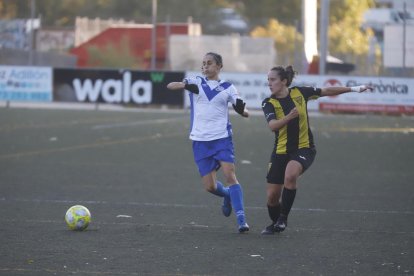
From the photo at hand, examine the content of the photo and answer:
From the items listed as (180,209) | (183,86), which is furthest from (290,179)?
(180,209)

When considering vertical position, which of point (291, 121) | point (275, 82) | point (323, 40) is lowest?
point (291, 121)

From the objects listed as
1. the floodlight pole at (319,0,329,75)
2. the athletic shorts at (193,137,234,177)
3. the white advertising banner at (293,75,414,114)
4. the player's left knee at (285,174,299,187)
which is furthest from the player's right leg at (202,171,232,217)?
the floodlight pole at (319,0,329,75)

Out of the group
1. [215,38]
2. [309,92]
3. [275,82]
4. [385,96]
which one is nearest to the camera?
[275,82]

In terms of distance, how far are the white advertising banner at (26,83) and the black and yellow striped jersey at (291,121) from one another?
880 inches

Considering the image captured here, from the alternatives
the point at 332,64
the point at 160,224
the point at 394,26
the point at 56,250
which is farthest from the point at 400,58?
the point at 56,250

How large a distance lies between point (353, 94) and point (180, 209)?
18.7 meters

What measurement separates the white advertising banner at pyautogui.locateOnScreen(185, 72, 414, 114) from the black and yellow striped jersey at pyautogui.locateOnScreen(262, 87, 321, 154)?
19.2m

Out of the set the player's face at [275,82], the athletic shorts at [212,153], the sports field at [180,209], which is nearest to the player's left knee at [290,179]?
the sports field at [180,209]

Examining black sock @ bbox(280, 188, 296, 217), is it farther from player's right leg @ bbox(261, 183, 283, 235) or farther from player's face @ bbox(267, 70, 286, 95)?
player's face @ bbox(267, 70, 286, 95)

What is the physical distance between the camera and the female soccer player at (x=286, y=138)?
32.2 feet

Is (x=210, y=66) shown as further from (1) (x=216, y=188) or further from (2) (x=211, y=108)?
(1) (x=216, y=188)

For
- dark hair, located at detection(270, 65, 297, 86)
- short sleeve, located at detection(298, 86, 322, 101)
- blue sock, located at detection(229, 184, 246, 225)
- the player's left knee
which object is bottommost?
blue sock, located at detection(229, 184, 246, 225)

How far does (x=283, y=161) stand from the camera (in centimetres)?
995

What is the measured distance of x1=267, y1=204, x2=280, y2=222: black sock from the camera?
33.1ft
